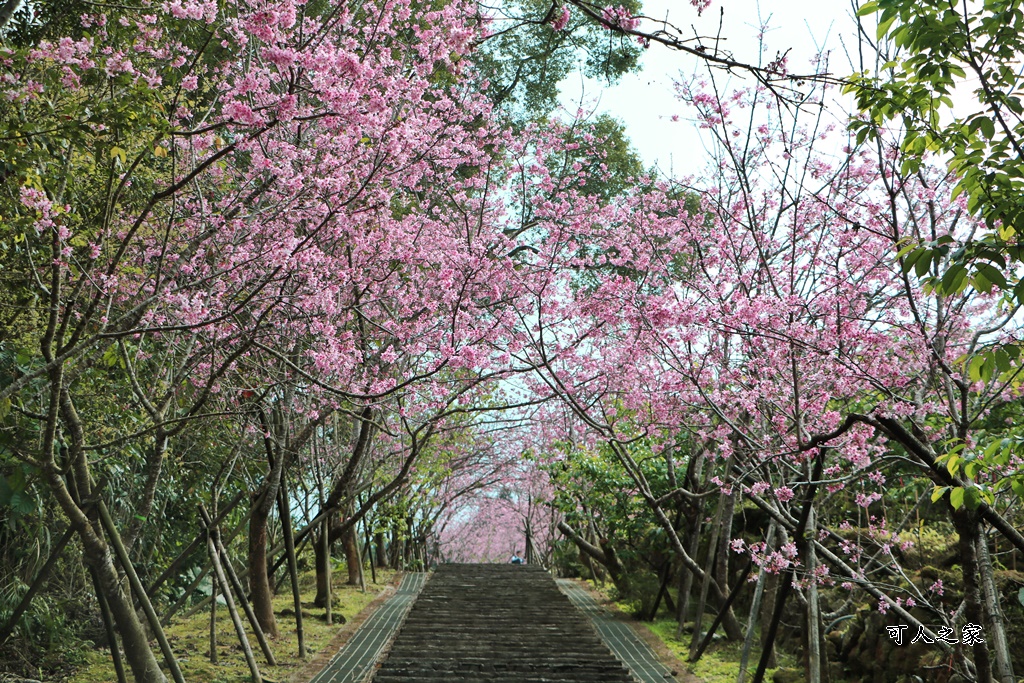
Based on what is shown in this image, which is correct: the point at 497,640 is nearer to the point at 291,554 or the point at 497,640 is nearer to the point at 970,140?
the point at 291,554

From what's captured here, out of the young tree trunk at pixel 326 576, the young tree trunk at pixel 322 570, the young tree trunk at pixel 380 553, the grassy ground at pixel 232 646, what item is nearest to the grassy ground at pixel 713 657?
the grassy ground at pixel 232 646

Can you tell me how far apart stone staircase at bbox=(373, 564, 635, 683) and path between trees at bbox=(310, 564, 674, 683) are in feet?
0.04

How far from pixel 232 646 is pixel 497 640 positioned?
3.47 meters

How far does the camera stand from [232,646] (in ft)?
33.2

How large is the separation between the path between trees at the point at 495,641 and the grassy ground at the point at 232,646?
17.5 inches

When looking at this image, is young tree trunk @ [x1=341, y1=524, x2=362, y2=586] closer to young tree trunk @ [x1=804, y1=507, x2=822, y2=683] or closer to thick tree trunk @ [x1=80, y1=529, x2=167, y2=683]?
thick tree trunk @ [x1=80, y1=529, x2=167, y2=683]

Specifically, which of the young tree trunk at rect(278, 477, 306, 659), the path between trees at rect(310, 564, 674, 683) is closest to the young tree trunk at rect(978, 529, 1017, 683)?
the path between trees at rect(310, 564, 674, 683)

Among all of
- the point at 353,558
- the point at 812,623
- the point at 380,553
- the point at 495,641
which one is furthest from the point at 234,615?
the point at 380,553

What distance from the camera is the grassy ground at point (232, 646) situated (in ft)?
28.0

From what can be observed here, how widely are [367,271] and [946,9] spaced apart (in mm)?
6547

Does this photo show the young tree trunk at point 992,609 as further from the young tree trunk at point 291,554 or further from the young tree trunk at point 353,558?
the young tree trunk at point 353,558

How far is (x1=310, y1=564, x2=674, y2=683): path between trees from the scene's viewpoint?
9469 millimetres

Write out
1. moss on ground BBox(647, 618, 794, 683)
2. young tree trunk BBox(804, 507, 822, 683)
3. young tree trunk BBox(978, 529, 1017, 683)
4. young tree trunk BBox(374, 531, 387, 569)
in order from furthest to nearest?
young tree trunk BBox(374, 531, 387, 569)
moss on ground BBox(647, 618, 794, 683)
young tree trunk BBox(804, 507, 822, 683)
young tree trunk BBox(978, 529, 1017, 683)

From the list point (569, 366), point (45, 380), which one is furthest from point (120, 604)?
point (569, 366)
